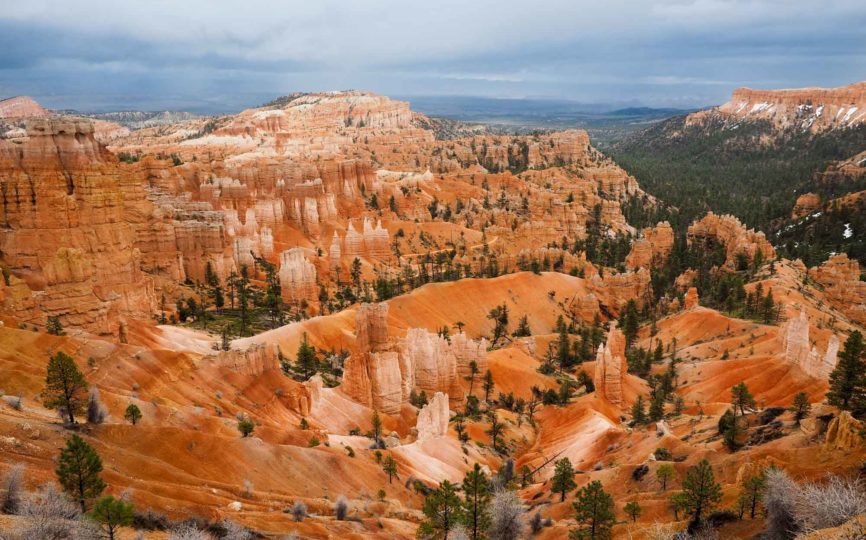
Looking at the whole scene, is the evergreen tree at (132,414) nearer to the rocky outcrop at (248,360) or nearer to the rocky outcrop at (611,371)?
the rocky outcrop at (248,360)

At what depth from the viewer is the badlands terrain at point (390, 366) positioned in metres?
19.8

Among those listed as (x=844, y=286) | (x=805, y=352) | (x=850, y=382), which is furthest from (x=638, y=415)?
(x=844, y=286)

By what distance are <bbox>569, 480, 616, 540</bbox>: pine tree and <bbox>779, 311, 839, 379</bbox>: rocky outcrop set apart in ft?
87.7

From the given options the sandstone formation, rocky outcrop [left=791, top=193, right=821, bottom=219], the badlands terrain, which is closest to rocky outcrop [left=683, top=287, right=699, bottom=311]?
the badlands terrain

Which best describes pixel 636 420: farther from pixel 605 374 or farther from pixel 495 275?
pixel 495 275

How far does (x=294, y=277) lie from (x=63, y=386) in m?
43.5

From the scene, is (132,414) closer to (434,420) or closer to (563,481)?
(563,481)

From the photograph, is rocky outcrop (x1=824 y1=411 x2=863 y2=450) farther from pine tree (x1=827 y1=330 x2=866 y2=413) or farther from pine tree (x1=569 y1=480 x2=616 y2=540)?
pine tree (x1=569 y1=480 x2=616 y2=540)

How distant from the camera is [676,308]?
239 feet

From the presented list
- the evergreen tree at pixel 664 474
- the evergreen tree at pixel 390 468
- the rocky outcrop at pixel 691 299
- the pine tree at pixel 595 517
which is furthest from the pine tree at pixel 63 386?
the rocky outcrop at pixel 691 299

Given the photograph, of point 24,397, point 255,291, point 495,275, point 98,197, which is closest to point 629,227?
point 495,275

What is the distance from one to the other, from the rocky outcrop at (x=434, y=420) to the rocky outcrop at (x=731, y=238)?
57384 mm

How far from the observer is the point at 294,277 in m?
63.4

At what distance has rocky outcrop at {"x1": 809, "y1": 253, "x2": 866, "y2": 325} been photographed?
6681cm
